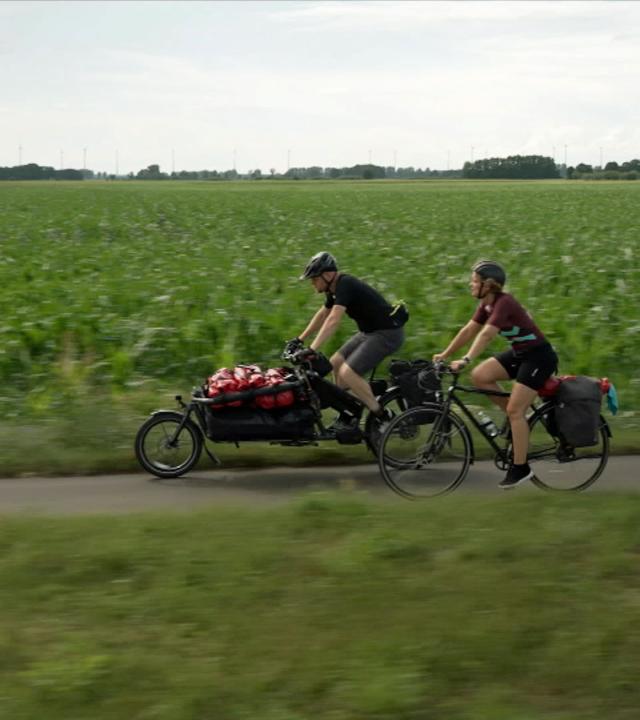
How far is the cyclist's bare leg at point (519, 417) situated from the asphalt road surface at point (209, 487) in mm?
298

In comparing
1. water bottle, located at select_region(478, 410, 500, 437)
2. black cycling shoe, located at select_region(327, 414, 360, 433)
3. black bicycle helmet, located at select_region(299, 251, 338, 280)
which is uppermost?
black bicycle helmet, located at select_region(299, 251, 338, 280)

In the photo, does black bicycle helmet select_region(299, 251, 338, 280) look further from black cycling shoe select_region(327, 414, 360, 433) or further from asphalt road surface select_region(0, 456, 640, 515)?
asphalt road surface select_region(0, 456, 640, 515)

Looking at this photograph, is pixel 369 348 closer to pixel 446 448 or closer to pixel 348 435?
pixel 348 435

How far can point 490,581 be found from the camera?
6.22 m

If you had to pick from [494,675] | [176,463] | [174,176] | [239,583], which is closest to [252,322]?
[176,463]

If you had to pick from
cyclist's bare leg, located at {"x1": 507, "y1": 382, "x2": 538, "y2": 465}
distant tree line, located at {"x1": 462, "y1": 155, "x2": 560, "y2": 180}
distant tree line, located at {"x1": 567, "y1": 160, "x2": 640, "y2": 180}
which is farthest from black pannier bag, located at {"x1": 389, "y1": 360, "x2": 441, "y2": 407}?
distant tree line, located at {"x1": 462, "y1": 155, "x2": 560, "y2": 180}

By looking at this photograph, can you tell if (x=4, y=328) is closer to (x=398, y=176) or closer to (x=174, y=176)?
(x=174, y=176)

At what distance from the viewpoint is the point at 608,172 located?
437ft

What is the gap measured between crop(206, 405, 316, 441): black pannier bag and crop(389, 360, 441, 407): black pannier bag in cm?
79

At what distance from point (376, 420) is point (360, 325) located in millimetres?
823


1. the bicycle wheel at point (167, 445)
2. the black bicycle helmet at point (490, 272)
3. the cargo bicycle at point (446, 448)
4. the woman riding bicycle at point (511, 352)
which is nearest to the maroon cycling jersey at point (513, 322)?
the woman riding bicycle at point (511, 352)

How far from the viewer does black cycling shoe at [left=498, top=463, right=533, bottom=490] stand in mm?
9016

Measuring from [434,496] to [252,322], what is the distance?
20.6 feet

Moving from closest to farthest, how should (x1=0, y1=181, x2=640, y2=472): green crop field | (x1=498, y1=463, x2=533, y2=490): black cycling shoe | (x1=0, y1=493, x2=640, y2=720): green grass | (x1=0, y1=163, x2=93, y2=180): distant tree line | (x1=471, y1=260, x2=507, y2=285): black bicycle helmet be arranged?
(x1=0, y1=493, x2=640, y2=720): green grass < (x1=471, y1=260, x2=507, y2=285): black bicycle helmet < (x1=498, y1=463, x2=533, y2=490): black cycling shoe < (x1=0, y1=181, x2=640, y2=472): green crop field < (x1=0, y1=163, x2=93, y2=180): distant tree line
